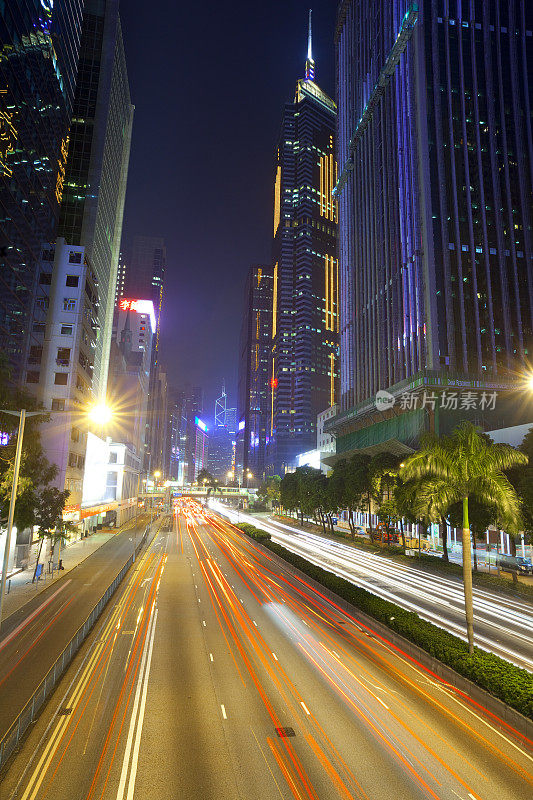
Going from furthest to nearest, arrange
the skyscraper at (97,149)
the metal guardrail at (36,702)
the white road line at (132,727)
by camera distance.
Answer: the skyscraper at (97,149) < the metal guardrail at (36,702) < the white road line at (132,727)

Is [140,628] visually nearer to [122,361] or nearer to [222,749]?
[222,749]

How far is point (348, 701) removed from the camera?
17156 millimetres

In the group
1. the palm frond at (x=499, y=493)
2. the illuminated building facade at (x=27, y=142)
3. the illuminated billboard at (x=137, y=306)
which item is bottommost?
the palm frond at (x=499, y=493)

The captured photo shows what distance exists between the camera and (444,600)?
34125 millimetres

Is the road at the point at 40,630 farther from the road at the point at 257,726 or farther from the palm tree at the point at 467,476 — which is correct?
the palm tree at the point at 467,476

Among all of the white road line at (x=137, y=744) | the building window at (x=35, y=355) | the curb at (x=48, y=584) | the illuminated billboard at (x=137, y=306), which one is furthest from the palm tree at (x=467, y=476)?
the illuminated billboard at (x=137, y=306)

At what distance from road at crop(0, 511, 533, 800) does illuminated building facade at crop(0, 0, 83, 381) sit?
38.9m

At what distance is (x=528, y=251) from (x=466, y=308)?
20.1 m

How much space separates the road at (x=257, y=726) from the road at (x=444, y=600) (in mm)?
5941

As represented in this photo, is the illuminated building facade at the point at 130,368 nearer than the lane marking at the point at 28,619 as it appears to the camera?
No

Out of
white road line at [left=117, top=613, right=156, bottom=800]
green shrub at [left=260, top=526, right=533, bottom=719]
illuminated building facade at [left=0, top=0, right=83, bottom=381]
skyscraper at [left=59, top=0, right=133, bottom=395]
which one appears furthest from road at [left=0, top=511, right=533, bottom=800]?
skyscraper at [left=59, top=0, right=133, bottom=395]

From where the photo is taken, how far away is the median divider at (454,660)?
15.6 m

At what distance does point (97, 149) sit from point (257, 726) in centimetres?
9064

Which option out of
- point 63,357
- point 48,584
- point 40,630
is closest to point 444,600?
point 40,630
